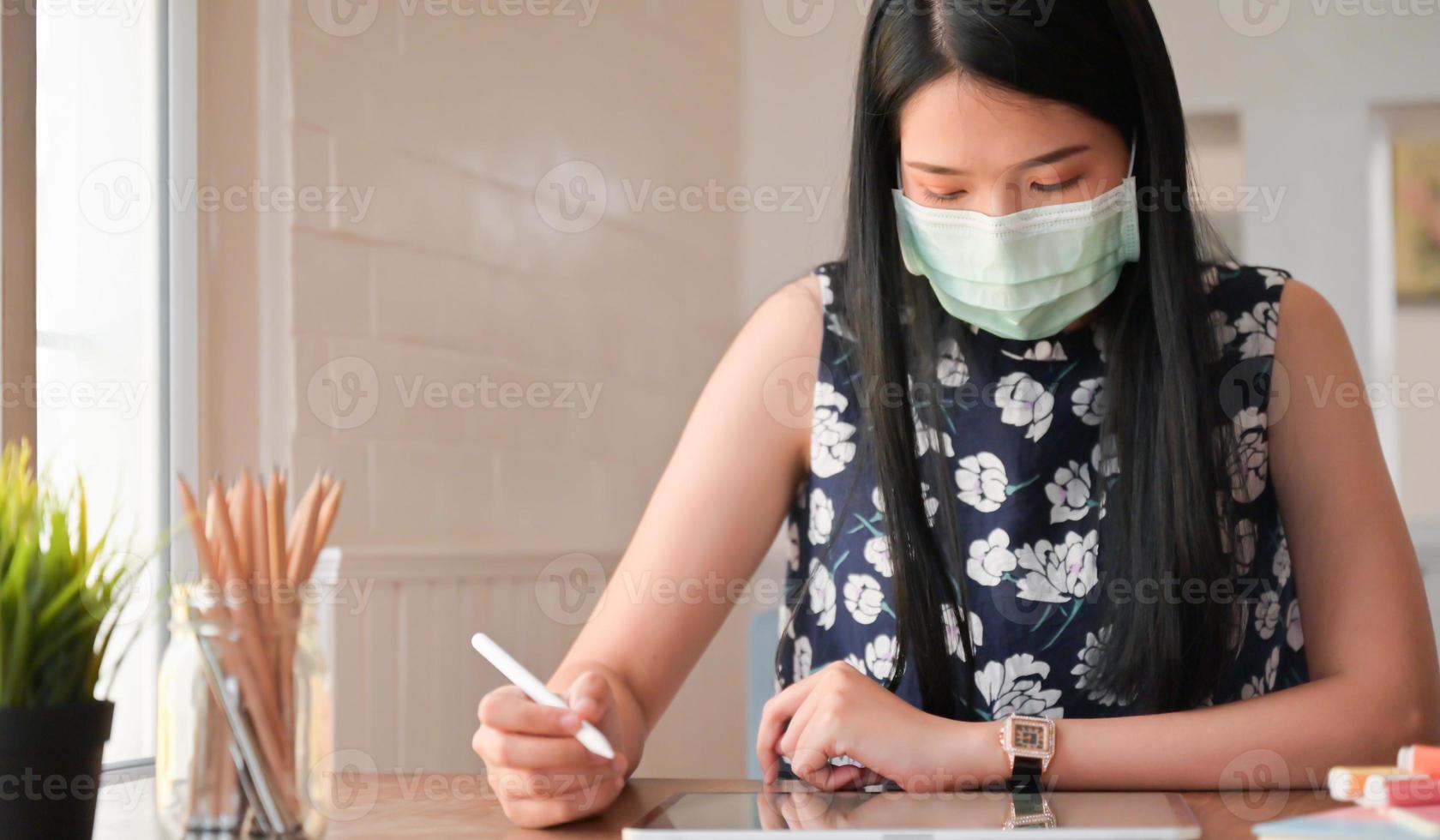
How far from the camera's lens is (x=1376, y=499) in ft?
3.85

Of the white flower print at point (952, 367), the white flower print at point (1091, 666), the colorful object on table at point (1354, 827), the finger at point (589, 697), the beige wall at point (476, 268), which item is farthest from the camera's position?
the beige wall at point (476, 268)

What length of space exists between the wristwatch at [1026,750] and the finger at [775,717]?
0.48 feet

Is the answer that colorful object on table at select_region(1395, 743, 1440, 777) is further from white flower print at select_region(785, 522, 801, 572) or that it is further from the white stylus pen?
white flower print at select_region(785, 522, 801, 572)

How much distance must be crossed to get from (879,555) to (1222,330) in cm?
40

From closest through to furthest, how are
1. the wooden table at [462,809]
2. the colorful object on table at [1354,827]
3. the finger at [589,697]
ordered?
the colorful object on table at [1354,827] < the wooden table at [462,809] < the finger at [589,697]

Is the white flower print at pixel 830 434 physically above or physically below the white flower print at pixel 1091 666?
above

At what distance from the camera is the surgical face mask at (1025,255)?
1134mm

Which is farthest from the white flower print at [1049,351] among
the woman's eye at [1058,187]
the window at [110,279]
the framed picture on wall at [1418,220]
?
the framed picture on wall at [1418,220]

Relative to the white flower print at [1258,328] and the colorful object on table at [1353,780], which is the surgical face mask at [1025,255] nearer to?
the white flower print at [1258,328]

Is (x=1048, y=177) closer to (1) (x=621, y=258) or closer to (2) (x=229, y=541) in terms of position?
(2) (x=229, y=541)

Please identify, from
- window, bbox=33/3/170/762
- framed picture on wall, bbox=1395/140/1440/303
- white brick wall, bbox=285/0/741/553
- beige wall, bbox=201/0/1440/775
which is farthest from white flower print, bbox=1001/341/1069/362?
framed picture on wall, bbox=1395/140/1440/303

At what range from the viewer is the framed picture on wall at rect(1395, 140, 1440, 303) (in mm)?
3027

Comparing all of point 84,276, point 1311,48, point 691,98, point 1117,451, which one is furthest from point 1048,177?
point 1311,48

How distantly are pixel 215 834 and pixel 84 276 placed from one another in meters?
1.53
